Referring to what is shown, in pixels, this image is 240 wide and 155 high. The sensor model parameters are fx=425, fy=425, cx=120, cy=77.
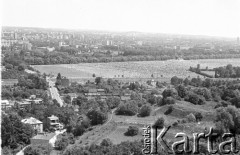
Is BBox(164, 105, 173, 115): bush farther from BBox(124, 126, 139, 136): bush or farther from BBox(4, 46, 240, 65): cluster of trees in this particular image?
BBox(4, 46, 240, 65): cluster of trees

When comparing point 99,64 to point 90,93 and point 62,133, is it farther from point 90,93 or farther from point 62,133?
point 62,133

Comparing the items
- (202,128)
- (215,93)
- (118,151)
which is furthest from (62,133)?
(215,93)

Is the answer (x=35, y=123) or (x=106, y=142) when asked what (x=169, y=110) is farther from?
(x=35, y=123)

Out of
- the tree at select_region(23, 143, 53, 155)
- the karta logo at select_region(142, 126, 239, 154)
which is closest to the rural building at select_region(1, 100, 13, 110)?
the tree at select_region(23, 143, 53, 155)

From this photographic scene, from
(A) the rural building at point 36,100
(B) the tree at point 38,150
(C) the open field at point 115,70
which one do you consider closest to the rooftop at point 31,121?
(B) the tree at point 38,150

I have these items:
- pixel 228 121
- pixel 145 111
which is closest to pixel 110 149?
pixel 228 121

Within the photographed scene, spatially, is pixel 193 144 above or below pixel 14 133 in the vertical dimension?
above

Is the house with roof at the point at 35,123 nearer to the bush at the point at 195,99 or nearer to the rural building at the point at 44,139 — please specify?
the rural building at the point at 44,139
